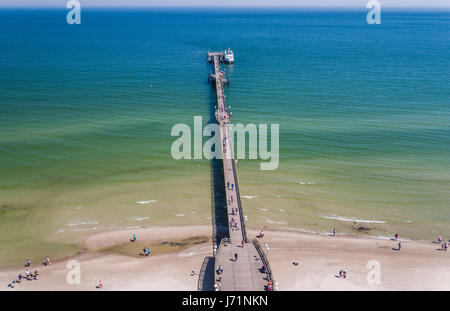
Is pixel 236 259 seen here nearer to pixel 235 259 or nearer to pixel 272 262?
pixel 235 259

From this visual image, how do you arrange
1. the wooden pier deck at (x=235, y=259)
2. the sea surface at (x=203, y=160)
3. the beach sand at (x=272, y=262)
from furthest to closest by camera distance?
the sea surface at (x=203, y=160) → the beach sand at (x=272, y=262) → the wooden pier deck at (x=235, y=259)

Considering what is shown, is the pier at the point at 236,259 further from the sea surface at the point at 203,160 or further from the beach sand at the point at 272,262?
the sea surface at the point at 203,160

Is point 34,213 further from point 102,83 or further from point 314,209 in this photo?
point 102,83

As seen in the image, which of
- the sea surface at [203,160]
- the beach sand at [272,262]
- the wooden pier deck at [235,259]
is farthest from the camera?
the sea surface at [203,160]

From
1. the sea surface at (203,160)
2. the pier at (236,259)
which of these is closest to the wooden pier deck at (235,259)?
the pier at (236,259)

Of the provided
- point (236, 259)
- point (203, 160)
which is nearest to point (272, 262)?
point (236, 259)

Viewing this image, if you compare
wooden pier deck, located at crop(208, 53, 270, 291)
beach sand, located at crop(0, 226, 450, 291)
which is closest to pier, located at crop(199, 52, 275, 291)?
wooden pier deck, located at crop(208, 53, 270, 291)

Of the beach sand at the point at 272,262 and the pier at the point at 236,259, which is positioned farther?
the beach sand at the point at 272,262

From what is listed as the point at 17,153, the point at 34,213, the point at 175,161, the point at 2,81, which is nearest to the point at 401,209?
the point at 175,161
